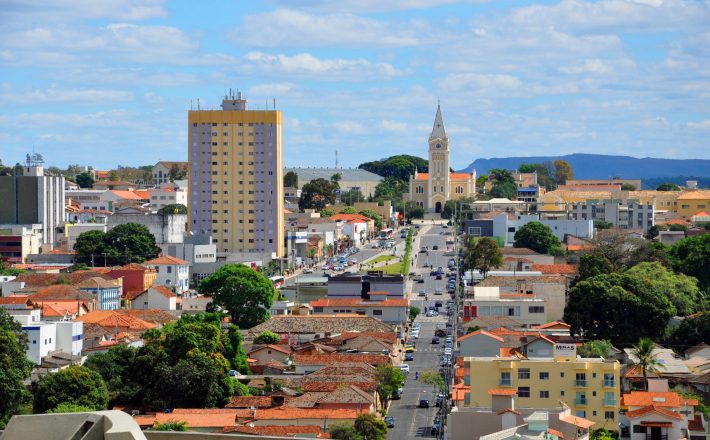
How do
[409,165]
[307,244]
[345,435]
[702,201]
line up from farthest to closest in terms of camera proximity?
[409,165] < [702,201] < [307,244] < [345,435]

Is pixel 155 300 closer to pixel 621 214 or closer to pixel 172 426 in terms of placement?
pixel 172 426

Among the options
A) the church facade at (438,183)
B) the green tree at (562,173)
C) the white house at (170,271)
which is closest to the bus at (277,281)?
the white house at (170,271)

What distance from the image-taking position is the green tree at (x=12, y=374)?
110 ft

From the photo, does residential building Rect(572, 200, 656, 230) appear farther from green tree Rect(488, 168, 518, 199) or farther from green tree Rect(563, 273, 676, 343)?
green tree Rect(563, 273, 676, 343)

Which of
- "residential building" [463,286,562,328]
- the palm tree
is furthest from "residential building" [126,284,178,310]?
the palm tree

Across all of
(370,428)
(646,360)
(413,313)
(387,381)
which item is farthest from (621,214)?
(370,428)

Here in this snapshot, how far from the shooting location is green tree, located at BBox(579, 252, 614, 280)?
179 feet

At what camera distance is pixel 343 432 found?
31.6 m

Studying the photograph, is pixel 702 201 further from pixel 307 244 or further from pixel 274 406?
pixel 274 406

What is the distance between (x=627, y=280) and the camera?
45.6 metres

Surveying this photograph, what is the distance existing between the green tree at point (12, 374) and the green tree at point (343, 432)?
22.0ft

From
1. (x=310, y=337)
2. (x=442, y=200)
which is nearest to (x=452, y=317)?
(x=310, y=337)

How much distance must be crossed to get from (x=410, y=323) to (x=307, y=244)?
30.2 metres

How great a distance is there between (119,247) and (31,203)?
1460 cm
